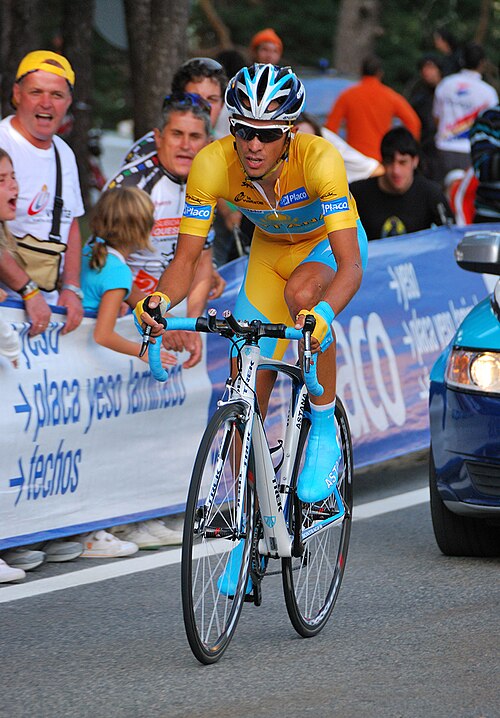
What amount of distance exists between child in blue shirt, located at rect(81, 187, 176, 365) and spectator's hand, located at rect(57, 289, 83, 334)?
135 mm

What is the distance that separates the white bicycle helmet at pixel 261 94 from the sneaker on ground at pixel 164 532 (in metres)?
2.72

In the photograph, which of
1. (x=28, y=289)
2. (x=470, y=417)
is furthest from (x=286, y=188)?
(x=28, y=289)

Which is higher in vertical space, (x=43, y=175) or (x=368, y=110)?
(x=43, y=175)

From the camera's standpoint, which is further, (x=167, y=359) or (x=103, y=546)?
(x=167, y=359)

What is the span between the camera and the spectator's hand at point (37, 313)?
22.5ft

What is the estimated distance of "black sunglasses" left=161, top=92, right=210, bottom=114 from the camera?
26.4 ft

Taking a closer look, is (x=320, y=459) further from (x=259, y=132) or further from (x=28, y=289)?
(x=28, y=289)

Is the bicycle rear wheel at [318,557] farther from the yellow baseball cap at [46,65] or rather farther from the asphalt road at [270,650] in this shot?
the yellow baseball cap at [46,65]

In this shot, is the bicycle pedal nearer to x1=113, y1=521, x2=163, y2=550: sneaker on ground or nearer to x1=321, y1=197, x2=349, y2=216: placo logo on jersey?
x1=321, y1=197, x2=349, y2=216: placo logo on jersey

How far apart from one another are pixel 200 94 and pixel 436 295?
88.1 inches

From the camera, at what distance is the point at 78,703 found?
478 centimetres

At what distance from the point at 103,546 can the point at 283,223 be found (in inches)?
83.0

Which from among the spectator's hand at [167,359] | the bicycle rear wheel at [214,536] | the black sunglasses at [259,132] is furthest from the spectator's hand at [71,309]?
the bicycle rear wheel at [214,536]

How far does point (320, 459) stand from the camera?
225 inches
